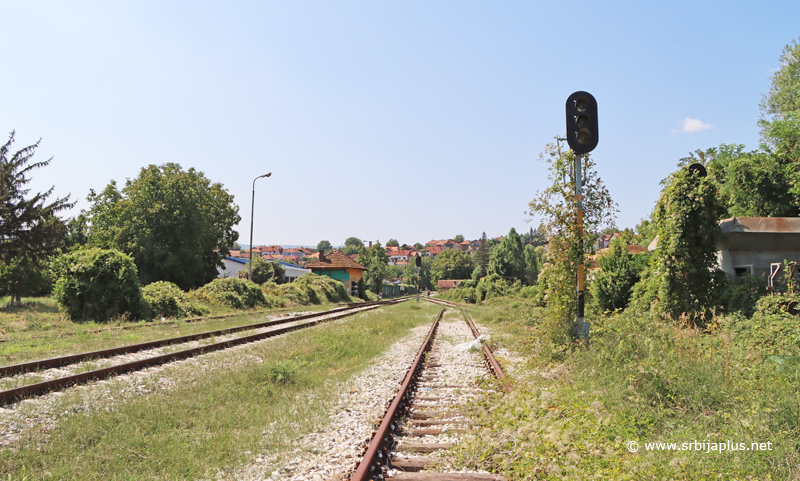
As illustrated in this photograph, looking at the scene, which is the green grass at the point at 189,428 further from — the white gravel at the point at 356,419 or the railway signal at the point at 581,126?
the railway signal at the point at 581,126

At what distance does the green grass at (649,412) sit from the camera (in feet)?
12.1

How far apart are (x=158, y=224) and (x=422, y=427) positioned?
115 ft

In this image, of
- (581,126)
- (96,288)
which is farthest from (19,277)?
(581,126)

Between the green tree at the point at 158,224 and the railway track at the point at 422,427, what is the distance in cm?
3027

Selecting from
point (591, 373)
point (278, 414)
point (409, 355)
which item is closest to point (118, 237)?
point (409, 355)

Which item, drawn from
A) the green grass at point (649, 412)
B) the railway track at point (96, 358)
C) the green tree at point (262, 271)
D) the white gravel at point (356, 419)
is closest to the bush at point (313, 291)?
the green tree at point (262, 271)

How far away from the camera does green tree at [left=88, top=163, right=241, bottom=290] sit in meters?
33.3

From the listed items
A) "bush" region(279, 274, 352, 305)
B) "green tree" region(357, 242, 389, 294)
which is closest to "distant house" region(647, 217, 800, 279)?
"bush" region(279, 274, 352, 305)

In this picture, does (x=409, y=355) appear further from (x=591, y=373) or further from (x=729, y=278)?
(x=729, y=278)

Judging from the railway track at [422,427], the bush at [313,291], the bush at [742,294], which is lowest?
the bush at [313,291]

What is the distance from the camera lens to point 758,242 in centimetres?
1166

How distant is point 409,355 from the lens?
1100cm

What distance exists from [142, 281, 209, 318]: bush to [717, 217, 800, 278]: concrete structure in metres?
20.7

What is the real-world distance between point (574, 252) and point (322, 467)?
6.26 metres
